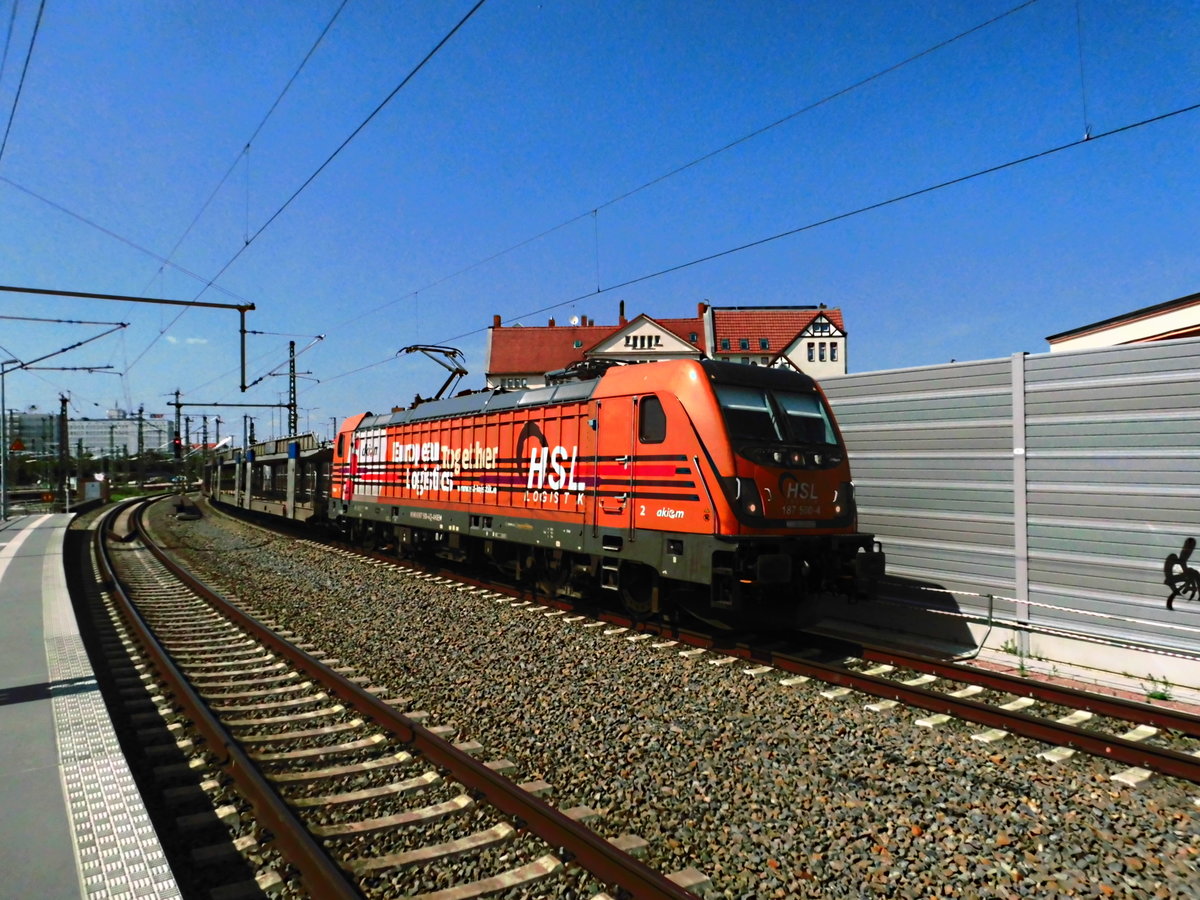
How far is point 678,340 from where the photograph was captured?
58406 mm

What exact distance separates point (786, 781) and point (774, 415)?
4.75 meters


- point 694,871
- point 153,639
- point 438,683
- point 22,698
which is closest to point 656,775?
point 694,871

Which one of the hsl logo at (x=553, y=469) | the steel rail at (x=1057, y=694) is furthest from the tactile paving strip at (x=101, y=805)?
the steel rail at (x=1057, y=694)

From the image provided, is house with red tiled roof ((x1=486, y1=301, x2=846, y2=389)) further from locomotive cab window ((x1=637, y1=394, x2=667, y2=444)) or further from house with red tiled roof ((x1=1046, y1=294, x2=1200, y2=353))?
locomotive cab window ((x1=637, y1=394, x2=667, y2=444))

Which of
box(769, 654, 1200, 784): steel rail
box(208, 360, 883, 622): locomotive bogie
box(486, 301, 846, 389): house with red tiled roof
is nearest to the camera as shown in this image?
box(769, 654, 1200, 784): steel rail

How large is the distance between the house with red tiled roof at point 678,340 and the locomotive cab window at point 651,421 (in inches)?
1930

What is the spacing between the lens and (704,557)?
8.20 m

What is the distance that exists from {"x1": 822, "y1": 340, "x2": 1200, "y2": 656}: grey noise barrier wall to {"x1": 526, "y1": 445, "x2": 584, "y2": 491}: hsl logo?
13.8ft

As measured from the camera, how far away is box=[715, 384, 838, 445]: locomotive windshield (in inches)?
337

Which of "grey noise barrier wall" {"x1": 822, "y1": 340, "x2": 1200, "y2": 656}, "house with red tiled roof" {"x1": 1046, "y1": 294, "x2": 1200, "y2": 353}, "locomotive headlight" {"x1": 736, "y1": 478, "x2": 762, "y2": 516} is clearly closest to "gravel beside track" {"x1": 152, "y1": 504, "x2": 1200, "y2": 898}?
"locomotive headlight" {"x1": 736, "y1": 478, "x2": 762, "y2": 516}

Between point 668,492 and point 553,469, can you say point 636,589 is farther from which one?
point 553,469

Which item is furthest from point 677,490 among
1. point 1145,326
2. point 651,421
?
point 1145,326

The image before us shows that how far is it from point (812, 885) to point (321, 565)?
47.1 ft

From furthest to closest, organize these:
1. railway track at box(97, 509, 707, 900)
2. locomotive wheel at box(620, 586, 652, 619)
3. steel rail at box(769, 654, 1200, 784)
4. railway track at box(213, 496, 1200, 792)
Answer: locomotive wheel at box(620, 586, 652, 619) < railway track at box(213, 496, 1200, 792) < steel rail at box(769, 654, 1200, 784) < railway track at box(97, 509, 707, 900)
